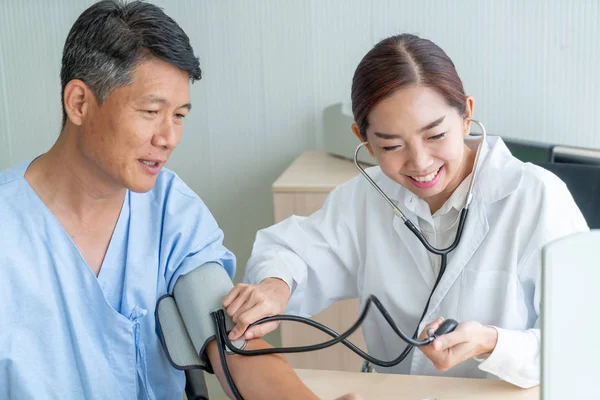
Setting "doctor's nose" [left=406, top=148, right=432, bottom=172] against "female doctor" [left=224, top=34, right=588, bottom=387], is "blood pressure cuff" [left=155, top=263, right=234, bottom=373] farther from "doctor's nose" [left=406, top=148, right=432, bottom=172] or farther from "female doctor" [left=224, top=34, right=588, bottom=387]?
"doctor's nose" [left=406, top=148, right=432, bottom=172]

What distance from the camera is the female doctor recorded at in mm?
1286

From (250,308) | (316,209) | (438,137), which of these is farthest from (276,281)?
(316,209)

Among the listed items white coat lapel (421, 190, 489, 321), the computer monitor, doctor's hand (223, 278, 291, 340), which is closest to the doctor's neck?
doctor's hand (223, 278, 291, 340)

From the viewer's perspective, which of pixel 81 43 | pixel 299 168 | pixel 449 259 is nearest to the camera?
A: pixel 81 43

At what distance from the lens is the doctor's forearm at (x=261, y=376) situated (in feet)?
3.94

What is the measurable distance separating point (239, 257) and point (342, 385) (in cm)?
163

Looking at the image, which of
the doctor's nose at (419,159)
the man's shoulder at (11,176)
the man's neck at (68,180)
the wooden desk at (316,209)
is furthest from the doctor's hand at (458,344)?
the wooden desk at (316,209)

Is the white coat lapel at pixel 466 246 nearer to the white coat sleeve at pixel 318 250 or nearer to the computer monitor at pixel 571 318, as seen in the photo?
→ the white coat sleeve at pixel 318 250

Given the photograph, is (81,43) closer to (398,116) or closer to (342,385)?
(398,116)

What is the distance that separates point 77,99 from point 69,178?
15cm

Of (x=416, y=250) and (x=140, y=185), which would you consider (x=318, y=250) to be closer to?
(x=416, y=250)

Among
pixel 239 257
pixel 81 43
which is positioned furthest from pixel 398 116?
pixel 239 257

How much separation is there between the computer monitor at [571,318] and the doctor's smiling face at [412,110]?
672 mm

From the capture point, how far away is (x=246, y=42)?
8.48 feet
